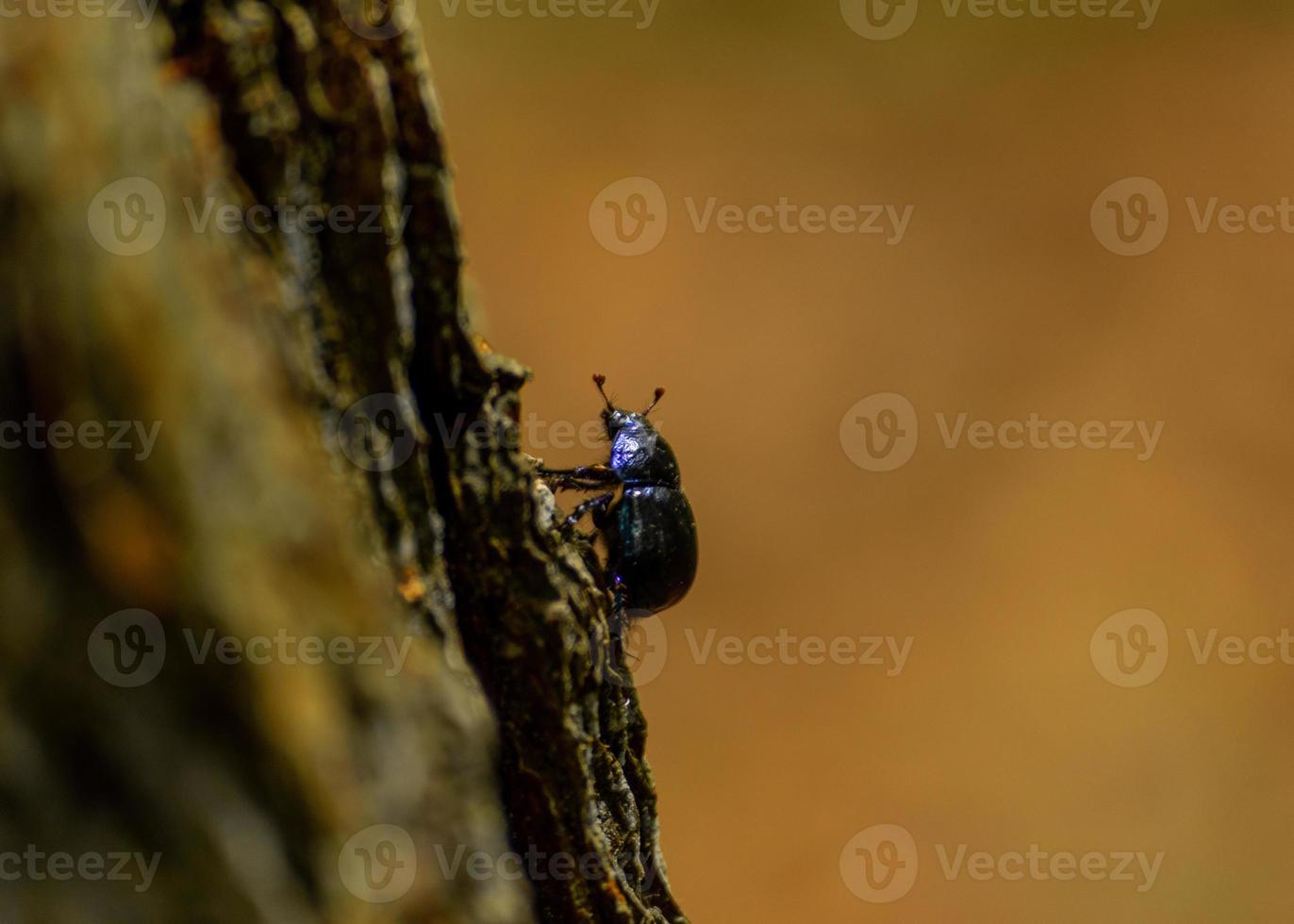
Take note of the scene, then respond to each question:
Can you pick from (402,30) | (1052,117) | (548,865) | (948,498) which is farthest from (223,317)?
(1052,117)

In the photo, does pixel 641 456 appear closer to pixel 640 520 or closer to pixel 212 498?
pixel 640 520

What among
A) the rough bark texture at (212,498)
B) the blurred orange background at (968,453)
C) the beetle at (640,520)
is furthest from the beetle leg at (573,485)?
the blurred orange background at (968,453)

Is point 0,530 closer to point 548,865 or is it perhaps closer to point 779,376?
point 548,865

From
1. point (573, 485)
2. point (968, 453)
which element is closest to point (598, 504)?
point (573, 485)

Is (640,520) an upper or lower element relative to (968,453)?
lower

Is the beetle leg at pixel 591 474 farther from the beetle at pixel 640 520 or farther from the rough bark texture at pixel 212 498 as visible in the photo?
the rough bark texture at pixel 212 498

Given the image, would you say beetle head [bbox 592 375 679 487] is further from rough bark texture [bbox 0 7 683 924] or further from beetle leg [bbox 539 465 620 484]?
rough bark texture [bbox 0 7 683 924]

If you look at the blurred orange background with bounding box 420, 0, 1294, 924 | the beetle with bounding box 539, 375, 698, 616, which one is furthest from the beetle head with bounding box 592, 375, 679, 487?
the blurred orange background with bounding box 420, 0, 1294, 924
